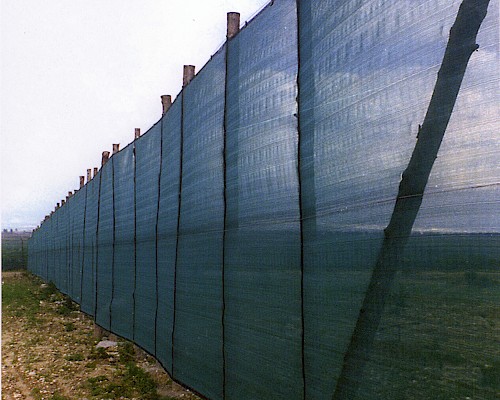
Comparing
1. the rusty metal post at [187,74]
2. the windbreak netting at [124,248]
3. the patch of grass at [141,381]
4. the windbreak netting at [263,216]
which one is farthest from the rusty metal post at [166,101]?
the patch of grass at [141,381]

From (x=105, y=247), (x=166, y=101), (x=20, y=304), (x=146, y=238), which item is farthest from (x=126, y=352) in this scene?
(x=20, y=304)

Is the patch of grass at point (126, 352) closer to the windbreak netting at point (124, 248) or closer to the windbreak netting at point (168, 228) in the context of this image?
the windbreak netting at point (124, 248)

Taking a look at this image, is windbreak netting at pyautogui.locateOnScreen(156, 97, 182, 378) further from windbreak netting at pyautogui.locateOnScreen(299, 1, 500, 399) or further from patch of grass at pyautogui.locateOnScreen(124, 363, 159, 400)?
windbreak netting at pyautogui.locateOnScreen(299, 1, 500, 399)

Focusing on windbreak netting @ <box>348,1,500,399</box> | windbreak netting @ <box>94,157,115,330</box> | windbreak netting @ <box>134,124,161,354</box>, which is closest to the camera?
windbreak netting @ <box>348,1,500,399</box>

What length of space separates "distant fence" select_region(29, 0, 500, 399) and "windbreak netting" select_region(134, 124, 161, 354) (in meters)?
1.13

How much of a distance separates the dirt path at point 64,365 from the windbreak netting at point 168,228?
527 mm

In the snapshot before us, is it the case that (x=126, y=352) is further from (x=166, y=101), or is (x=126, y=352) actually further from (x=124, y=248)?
(x=166, y=101)

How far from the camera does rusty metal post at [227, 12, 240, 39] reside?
4.08 m

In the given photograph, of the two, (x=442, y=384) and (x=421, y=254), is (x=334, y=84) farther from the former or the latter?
(x=442, y=384)

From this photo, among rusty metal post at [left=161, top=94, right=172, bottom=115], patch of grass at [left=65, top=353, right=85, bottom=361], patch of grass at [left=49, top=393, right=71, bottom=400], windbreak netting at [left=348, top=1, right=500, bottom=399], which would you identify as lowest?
patch of grass at [left=49, top=393, right=71, bottom=400]

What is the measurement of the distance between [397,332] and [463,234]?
0.49 metres

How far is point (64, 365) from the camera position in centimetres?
677

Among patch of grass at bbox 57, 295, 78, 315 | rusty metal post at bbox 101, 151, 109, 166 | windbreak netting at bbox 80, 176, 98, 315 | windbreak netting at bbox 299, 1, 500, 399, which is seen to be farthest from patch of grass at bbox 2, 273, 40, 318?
windbreak netting at bbox 299, 1, 500, 399

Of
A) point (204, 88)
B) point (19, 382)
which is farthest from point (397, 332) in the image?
point (19, 382)
